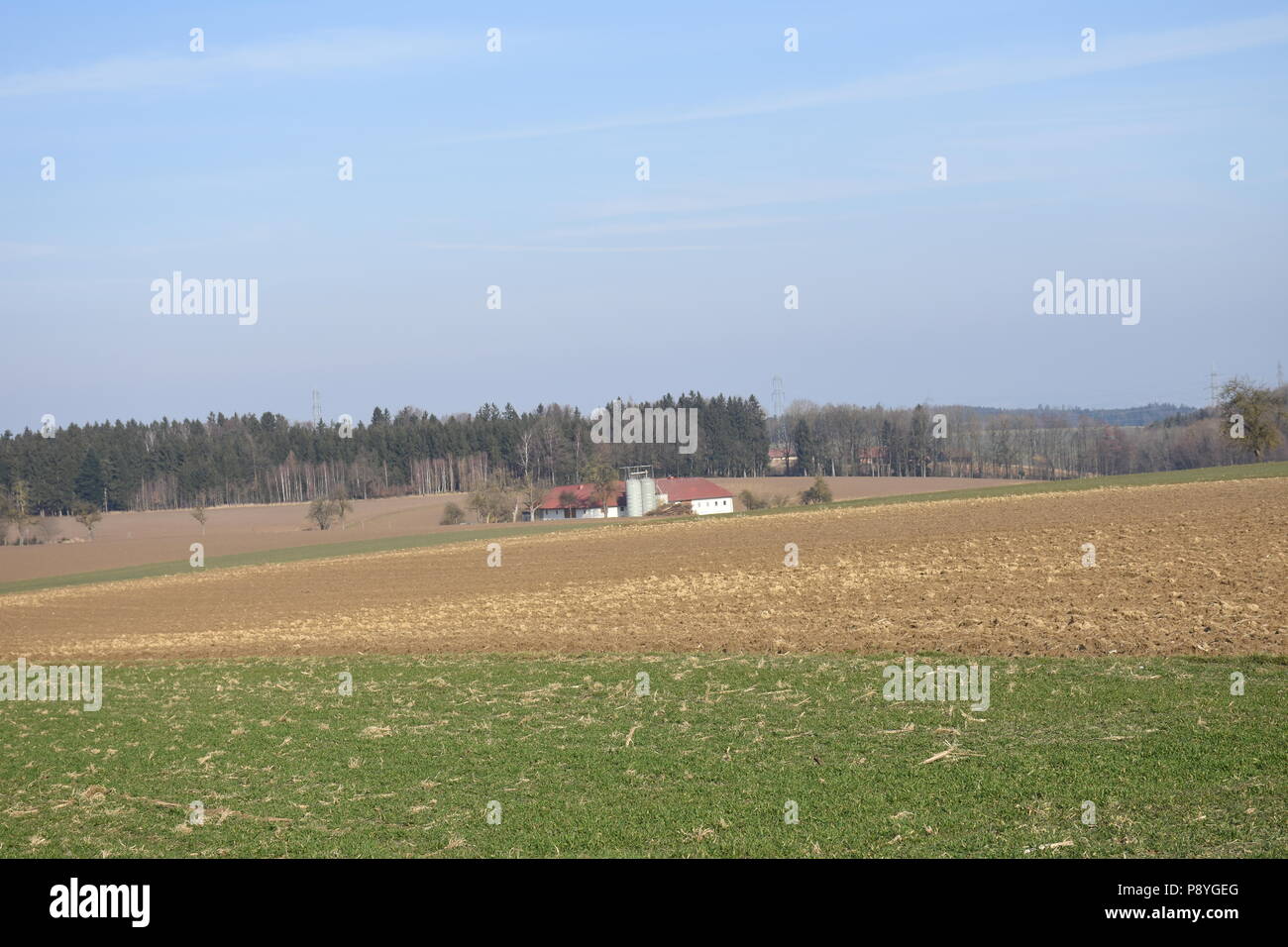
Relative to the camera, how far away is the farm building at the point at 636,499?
102125 millimetres

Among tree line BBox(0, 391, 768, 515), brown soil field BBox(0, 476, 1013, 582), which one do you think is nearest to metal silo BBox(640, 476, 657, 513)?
brown soil field BBox(0, 476, 1013, 582)

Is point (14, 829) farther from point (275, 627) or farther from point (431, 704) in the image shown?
point (275, 627)

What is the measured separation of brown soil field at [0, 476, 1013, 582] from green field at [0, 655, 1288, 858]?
62.8 m

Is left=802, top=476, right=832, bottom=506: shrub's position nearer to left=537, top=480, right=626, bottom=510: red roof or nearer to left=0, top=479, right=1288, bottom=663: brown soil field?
left=537, top=480, right=626, bottom=510: red roof

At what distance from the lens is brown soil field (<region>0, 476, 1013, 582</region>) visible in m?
79.7

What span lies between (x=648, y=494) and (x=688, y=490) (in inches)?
241

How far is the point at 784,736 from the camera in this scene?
1465 cm

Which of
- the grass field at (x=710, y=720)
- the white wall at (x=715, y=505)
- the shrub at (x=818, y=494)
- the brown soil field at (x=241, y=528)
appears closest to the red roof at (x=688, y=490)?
the white wall at (x=715, y=505)

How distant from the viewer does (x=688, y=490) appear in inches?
4225

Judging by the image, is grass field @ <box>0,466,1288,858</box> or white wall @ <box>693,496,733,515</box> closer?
grass field @ <box>0,466,1288,858</box>

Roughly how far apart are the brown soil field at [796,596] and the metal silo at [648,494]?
42956 mm

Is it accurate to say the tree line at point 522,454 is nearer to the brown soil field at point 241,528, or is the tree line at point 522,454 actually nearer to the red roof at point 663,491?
the brown soil field at point 241,528

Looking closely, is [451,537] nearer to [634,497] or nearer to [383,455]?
[634,497]

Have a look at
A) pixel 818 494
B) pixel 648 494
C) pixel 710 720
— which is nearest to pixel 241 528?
pixel 648 494
